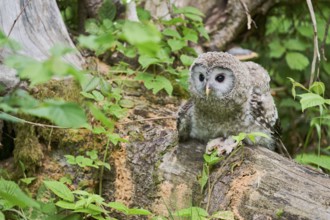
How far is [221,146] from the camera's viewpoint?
369 centimetres

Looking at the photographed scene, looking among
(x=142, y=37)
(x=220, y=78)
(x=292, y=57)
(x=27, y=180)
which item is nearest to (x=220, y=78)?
(x=220, y=78)

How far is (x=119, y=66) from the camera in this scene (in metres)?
4.72

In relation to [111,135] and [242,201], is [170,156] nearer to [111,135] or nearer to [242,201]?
[111,135]

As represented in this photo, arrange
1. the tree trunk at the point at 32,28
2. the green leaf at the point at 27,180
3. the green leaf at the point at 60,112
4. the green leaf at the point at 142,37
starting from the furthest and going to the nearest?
the tree trunk at the point at 32,28 < the green leaf at the point at 27,180 < the green leaf at the point at 60,112 < the green leaf at the point at 142,37

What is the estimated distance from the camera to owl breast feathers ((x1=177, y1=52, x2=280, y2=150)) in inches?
150

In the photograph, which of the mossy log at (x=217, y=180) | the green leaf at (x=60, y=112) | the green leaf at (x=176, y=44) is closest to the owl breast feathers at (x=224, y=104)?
the mossy log at (x=217, y=180)

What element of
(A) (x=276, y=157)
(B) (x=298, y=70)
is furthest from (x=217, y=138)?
(B) (x=298, y=70)

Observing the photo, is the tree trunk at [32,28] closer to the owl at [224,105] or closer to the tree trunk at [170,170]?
the tree trunk at [170,170]

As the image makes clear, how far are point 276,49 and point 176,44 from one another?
4.59ft

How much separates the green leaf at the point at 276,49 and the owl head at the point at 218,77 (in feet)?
5.98

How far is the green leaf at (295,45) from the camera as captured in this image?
221 inches

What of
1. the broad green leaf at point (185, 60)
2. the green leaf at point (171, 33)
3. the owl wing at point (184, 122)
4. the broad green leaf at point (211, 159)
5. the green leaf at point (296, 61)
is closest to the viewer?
the broad green leaf at point (211, 159)

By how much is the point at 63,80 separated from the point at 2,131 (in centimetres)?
57

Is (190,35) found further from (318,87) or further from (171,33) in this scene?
(318,87)
